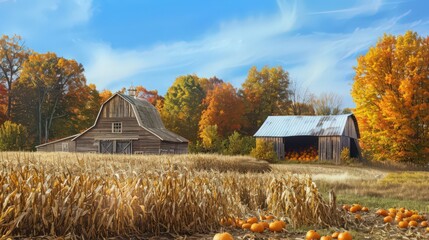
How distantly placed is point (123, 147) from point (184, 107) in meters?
14.3

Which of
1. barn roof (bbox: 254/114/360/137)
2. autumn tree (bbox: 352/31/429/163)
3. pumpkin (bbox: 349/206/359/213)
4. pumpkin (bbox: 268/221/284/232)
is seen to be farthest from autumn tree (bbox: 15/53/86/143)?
pumpkin (bbox: 268/221/284/232)

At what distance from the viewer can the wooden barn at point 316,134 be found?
3644 cm

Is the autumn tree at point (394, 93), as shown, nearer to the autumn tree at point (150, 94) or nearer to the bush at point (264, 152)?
the bush at point (264, 152)

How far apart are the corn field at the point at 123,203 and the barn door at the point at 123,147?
2935cm

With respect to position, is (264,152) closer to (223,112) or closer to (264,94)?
(223,112)

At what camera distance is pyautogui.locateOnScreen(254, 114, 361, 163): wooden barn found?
36438 mm

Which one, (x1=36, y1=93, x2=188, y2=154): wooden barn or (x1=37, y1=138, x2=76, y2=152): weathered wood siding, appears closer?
(x1=36, y1=93, x2=188, y2=154): wooden barn

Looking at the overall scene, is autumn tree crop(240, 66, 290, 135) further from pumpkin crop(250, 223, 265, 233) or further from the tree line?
pumpkin crop(250, 223, 265, 233)

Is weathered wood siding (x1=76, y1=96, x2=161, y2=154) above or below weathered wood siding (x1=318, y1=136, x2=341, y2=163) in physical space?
above

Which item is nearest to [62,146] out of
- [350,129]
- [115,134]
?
[115,134]

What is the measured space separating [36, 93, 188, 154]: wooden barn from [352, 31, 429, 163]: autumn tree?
14827mm

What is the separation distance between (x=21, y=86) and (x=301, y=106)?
31257mm

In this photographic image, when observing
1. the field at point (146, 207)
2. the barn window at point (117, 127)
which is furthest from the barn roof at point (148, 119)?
the field at point (146, 207)

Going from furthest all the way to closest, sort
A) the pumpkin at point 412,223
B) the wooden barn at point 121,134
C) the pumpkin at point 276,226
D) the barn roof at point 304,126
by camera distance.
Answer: the barn roof at point 304,126
the wooden barn at point 121,134
the pumpkin at point 412,223
the pumpkin at point 276,226
